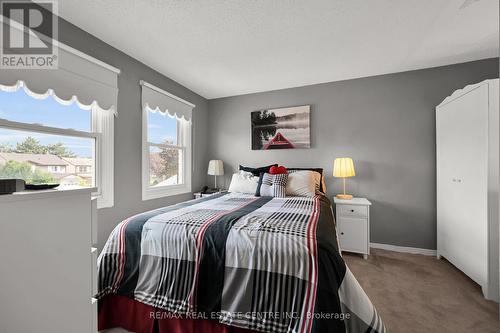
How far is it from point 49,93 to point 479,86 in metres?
3.68

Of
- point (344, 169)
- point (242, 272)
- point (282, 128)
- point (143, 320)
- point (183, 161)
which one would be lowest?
point (143, 320)

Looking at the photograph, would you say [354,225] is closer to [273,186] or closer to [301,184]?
[301,184]

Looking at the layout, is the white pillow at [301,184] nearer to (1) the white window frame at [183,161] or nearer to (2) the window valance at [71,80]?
(1) the white window frame at [183,161]

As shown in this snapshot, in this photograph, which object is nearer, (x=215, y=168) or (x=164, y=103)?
(x=164, y=103)

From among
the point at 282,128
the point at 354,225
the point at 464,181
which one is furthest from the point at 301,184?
the point at 464,181

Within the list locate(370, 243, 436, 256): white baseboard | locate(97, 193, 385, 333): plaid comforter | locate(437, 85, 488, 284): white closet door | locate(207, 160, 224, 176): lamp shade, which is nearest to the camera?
locate(97, 193, 385, 333): plaid comforter

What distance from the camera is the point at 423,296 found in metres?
1.80

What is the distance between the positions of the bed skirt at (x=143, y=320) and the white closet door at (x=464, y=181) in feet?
7.33

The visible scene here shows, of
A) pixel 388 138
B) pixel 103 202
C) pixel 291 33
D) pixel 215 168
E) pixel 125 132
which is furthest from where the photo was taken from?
pixel 215 168

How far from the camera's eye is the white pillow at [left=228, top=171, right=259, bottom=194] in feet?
9.33

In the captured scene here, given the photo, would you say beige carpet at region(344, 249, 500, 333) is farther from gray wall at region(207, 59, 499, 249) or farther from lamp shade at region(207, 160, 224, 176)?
lamp shade at region(207, 160, 224, 176)

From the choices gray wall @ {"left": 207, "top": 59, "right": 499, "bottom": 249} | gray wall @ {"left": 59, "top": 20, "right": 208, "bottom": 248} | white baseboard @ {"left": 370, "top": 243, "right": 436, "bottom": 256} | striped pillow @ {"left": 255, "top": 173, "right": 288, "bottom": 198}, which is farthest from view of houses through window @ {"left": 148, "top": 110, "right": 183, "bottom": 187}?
white baseboard @ {"left": 370, "top": 243, "right": 436, "bottom": 256}

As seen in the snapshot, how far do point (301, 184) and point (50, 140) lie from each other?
2.57m

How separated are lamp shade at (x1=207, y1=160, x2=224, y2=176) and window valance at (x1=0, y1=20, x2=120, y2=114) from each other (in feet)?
5.59
